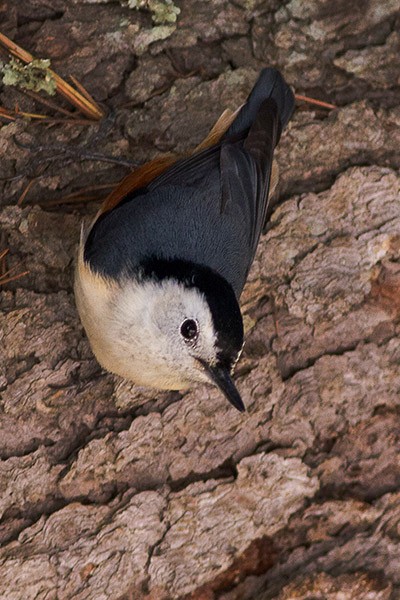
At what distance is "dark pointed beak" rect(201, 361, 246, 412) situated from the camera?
2770mm

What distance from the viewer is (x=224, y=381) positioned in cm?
281

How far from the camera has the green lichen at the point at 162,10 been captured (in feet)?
12.3

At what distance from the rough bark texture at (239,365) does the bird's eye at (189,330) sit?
0.32m

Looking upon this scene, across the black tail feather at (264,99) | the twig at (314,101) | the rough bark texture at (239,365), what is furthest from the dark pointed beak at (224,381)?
the twig at (314,101)

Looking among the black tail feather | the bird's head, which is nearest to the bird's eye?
the bird's head

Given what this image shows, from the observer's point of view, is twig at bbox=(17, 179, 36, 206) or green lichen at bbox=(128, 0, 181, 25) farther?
green lichen at bbox=(128, 0, 181, 25)

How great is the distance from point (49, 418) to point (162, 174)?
1.10 metres

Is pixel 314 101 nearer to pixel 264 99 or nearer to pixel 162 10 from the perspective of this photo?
pixel 264 99

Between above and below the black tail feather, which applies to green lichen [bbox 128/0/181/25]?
above

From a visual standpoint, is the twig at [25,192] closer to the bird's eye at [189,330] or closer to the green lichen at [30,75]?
the green lichen at [30,75]

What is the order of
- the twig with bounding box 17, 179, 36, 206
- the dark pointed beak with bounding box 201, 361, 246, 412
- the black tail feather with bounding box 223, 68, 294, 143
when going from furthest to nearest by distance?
the twig with bounding box 17, 179, 36, 206 < the black tail feather with bounding box 223, 68, 294, 143 < the dark pointed beak with bounding box 201, 361, 246, 412

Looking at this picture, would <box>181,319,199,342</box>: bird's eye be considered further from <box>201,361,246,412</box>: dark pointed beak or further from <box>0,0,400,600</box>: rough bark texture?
<box>0,0,400,600</box>: rough bark texture

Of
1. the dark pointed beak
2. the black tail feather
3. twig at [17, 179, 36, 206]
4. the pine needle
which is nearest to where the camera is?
the dark pointed beak

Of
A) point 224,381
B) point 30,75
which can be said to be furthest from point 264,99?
point 224,381
